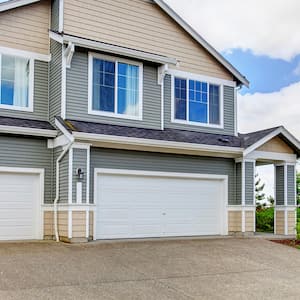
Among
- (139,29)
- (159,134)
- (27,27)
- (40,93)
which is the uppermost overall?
(139,29)

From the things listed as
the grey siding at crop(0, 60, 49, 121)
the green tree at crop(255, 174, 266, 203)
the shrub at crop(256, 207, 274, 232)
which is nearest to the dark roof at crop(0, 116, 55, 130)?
the grey siding at crop(0, 60, 49, 121)

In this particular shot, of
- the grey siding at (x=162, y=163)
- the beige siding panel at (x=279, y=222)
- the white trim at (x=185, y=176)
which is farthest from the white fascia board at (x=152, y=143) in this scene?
the beige siding panel at (x=279, y=222)

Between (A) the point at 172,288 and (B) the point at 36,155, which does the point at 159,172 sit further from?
(A) the point at 172,288

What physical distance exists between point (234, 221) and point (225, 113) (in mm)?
3975

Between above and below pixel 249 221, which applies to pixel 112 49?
above

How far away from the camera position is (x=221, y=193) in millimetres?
16141

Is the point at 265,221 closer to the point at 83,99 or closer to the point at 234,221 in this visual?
the point at 234,221

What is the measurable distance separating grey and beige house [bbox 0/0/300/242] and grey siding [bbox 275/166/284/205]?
0.04m

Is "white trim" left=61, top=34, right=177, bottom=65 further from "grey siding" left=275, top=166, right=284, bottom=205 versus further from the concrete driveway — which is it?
the concrete driveway

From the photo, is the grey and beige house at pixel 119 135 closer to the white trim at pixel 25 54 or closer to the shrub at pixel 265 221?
the white trim at pixel 25 54

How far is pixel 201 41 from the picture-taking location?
Answer: 16.8 meters

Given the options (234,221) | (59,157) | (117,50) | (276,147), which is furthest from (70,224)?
(276,147)

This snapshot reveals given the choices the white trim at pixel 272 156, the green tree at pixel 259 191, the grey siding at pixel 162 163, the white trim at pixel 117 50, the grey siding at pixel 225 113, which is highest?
the white trim at pixel 117 50

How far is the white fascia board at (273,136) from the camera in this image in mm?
15534
